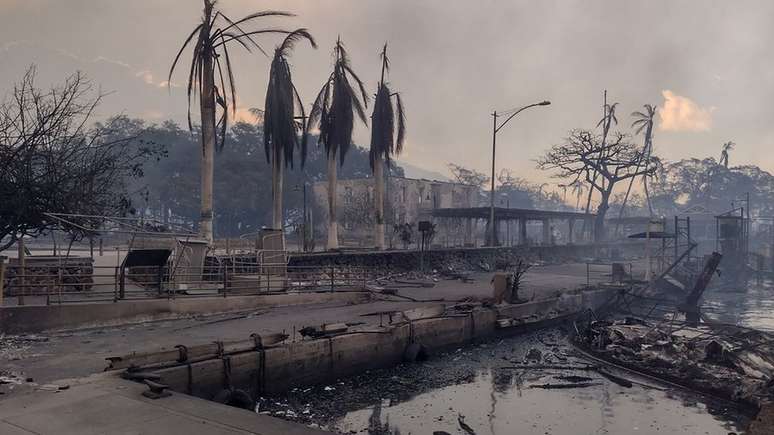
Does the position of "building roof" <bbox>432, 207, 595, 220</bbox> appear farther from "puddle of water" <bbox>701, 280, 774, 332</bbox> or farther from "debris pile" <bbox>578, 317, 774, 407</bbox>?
"debris pile" <bbox>578, 317, 774, 407</bbox>

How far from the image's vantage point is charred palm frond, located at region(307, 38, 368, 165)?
30.3m

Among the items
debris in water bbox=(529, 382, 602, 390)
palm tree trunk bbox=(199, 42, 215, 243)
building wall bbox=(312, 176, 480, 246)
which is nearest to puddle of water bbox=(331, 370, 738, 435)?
debris in water bbox=(529, 382, 602, 390)

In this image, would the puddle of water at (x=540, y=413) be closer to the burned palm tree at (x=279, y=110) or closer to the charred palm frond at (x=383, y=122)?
the burned palm tree at (x=279, y=110)

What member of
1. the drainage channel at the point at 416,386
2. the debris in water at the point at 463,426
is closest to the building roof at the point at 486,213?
the drainage channel at the point at 416,386

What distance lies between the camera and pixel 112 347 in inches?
429

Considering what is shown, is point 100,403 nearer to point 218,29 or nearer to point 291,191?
point 218,29

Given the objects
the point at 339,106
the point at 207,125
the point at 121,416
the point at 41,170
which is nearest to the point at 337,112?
the point at 339,106

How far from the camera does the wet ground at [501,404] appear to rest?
1055cm

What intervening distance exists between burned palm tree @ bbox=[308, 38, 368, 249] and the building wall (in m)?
20.4

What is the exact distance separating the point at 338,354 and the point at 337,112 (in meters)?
19.6

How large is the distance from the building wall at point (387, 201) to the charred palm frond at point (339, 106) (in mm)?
20837

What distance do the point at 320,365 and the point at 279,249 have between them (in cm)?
855

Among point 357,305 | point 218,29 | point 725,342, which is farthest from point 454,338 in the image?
point 218,29

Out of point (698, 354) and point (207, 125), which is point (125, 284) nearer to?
point (207, 125)
